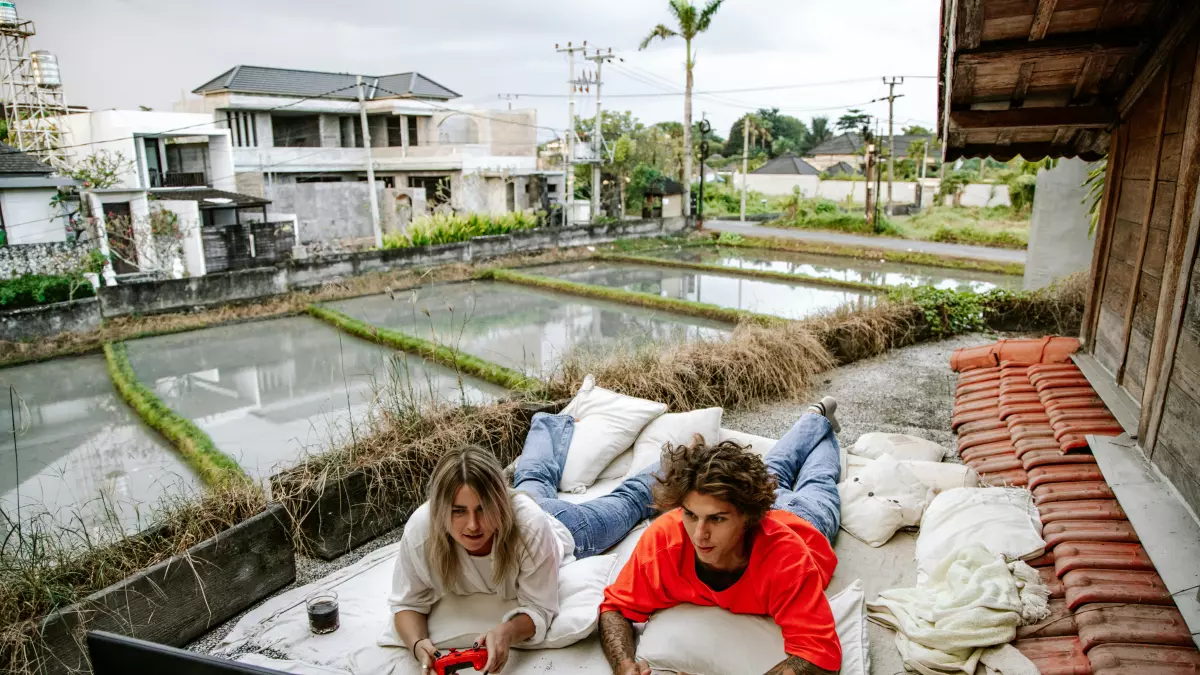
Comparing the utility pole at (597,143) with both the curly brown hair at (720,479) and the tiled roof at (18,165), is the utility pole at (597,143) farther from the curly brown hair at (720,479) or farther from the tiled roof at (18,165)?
the curly brown hair at (720,479)

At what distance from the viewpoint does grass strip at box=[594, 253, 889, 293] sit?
482 inches

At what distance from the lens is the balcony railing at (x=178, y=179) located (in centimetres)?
1814

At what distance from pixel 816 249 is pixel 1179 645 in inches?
618

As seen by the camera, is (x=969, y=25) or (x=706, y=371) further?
(x=706, y=371)

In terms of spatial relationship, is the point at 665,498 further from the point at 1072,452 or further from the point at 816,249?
the point at 816,249

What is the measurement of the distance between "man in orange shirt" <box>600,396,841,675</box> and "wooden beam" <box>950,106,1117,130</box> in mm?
2664

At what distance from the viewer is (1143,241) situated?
3.50 metres

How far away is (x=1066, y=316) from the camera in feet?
24.7

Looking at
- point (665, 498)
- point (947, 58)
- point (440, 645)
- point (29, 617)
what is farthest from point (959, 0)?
point (29, 617)

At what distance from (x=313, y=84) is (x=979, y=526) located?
2623 centimetres

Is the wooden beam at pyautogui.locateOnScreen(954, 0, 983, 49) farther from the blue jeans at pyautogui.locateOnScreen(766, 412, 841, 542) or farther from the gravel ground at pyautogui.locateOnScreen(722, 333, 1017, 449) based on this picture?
the gravel ground at pyautogui.locateOnScreen(722, 333, 1017, 449)

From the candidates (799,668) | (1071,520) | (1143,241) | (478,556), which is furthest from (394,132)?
(799,668)

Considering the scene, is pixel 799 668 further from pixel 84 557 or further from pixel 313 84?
pixel 313 84

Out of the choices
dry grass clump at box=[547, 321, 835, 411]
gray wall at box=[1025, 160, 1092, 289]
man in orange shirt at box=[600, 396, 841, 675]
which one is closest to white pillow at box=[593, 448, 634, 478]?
dry grass clump at box=[547, 321, 835, 411]
